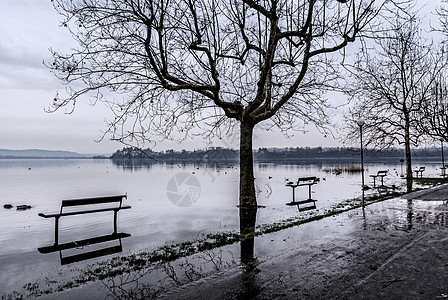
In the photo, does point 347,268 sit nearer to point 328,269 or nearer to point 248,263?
point 328,269

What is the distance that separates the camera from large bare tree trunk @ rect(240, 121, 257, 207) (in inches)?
484

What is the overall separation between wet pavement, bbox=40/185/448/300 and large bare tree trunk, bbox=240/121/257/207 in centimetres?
425

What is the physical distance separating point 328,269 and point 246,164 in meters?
7.41

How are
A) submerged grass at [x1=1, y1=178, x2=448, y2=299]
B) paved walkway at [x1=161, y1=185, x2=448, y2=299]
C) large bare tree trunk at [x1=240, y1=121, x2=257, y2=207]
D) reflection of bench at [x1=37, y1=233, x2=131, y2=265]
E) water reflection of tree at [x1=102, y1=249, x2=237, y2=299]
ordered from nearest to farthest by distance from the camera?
paved walkway at [x1=161, y1=185, x2=448, y2=299], water reflection of tree at [x1=102, y1=249, x2=237, y2=299], submerged grass at [x1=1, y1=178, x2=448, y2=299], reflection of bench at [x1=37, y1=233, x2=131, y2=265], large bare tree trunk at [x1=240, y1=121, x2=257, y2=207]

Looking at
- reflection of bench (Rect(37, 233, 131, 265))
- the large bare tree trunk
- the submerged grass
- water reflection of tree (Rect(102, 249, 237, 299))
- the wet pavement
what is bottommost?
reflection of bench (Rect(37, 233, 131, 265))

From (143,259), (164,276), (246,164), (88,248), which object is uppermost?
(246,164)

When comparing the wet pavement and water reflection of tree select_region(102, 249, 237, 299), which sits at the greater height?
the wet pavement

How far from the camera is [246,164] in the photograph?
40.3 feet

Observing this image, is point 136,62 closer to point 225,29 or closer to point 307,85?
point 225,29

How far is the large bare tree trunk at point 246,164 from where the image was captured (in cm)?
1230

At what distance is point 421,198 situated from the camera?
44.6 ft

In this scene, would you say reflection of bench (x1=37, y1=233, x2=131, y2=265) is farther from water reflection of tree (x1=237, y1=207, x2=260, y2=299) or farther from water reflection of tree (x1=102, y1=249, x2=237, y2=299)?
water reflection of tree (x1=237, y1=207, x2=260, y2=299)

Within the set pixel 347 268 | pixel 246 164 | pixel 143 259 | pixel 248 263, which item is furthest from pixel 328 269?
pixel 246 164

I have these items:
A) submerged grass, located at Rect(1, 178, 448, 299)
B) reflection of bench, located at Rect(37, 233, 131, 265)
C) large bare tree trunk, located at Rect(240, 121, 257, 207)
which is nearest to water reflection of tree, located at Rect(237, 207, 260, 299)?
submerged grass, located at Rect(1, 178, 448, 299)
